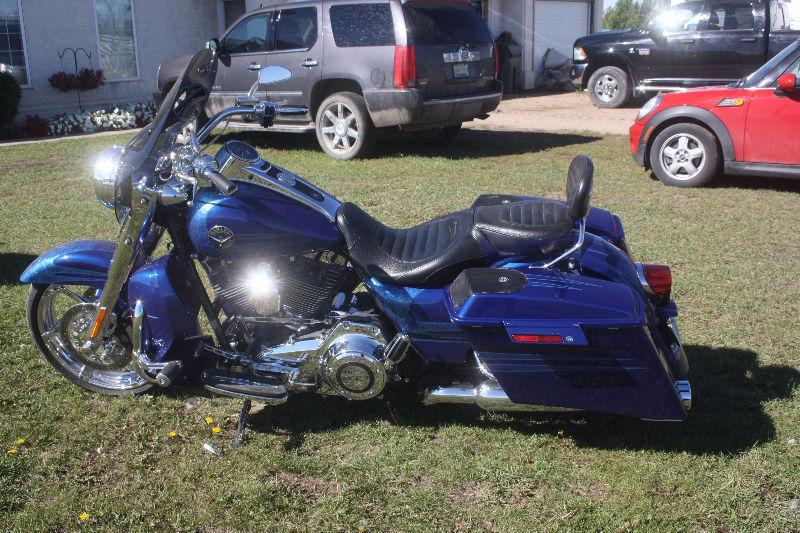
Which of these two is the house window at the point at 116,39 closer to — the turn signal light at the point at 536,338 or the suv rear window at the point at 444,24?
the suv rear window at the point at 444,24

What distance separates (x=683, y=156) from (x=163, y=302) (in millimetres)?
6178

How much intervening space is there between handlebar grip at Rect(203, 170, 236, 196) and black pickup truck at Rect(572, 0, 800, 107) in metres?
12.7

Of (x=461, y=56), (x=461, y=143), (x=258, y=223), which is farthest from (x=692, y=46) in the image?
(x=258, y=223)

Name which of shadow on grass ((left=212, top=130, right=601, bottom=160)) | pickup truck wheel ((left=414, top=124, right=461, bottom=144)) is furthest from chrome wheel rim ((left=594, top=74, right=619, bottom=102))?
pickup truck wheel ((left=414, top=124, right=461, bottom=144))

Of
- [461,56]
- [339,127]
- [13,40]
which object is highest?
[13,40]

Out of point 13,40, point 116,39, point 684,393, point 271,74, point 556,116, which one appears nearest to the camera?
point 684,393

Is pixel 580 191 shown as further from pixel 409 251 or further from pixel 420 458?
pixel 420 458

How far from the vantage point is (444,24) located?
9.69 meters

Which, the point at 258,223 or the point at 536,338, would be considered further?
the point at 258,223

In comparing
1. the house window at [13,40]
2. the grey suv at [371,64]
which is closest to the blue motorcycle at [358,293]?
the grey suv at [371,64]

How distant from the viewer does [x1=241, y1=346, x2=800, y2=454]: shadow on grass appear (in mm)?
3496

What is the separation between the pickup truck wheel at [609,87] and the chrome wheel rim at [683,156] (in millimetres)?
7476

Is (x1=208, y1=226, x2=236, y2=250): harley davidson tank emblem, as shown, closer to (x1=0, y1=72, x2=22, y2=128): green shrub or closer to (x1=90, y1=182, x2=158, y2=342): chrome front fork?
(x1=90, y1=182, x2=158, y2=342): chrome front fork

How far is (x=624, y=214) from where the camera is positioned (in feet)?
23.1
